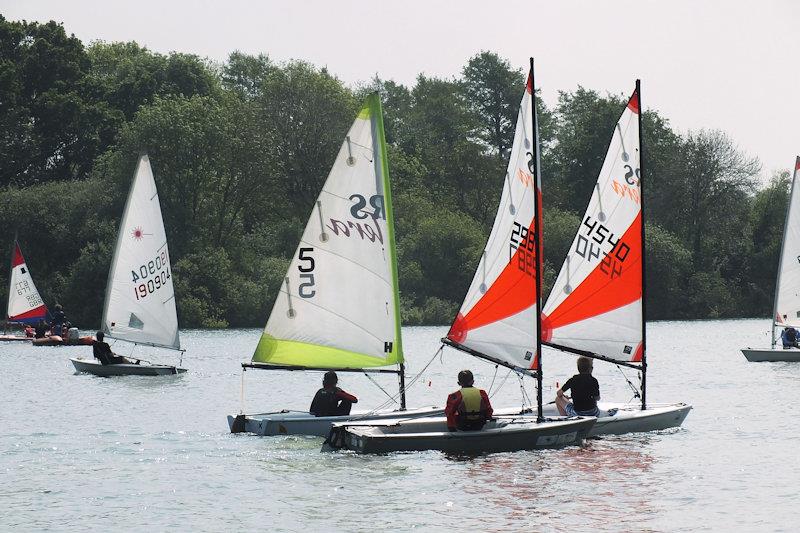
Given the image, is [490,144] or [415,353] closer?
[415,353]

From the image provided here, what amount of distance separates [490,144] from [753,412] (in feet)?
299

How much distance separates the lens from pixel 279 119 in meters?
95.6

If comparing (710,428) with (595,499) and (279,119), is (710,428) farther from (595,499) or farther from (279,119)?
(279,119)

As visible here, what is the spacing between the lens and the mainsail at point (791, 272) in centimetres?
5419

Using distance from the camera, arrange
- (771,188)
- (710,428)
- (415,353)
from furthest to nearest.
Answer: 1. (771,188)
2. (415,353)
3. (710,428)

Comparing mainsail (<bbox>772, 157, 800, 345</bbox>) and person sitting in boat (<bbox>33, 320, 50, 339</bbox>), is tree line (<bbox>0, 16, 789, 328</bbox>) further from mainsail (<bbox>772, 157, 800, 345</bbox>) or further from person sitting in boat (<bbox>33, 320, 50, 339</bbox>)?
mainsail (<bbox>772, 157, 800, 345</bbox>)

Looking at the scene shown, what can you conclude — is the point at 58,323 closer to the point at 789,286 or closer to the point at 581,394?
the point at 789,286

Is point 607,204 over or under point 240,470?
over

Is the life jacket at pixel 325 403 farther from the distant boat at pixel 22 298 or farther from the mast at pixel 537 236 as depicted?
the distant boat at pixel 22 298

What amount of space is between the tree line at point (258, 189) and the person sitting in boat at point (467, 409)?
59.1 meters

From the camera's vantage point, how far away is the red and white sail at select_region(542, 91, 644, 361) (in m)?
31.5

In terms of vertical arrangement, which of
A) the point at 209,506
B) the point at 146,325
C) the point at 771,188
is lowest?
the point at 209,506

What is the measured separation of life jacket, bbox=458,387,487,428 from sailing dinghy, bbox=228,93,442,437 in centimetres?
226

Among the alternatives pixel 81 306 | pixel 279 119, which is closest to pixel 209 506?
pixel 81 306
